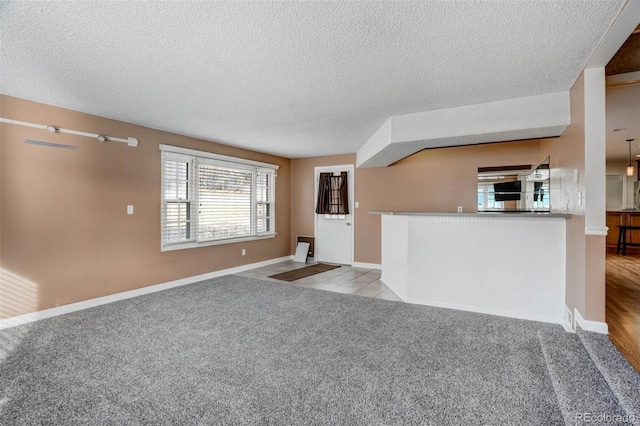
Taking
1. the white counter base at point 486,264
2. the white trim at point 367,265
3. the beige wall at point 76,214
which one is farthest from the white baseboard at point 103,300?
the white counter base at point 486,264

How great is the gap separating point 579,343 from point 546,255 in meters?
1.07

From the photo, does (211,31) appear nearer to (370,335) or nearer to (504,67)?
(504,67)

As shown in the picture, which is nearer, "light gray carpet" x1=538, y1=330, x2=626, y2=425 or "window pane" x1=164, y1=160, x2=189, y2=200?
"light gray carpet" x1=538, y1=330, x2=626, y2=425

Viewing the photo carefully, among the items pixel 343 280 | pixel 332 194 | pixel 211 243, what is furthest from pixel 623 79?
pixel 211 243

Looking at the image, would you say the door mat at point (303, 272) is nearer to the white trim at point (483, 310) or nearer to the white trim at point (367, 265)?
the white trim at point (367, 265)

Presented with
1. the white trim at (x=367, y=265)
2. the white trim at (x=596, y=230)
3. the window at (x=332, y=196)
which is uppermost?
the window at (x=332, y=196)

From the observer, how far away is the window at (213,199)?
15.3 ft

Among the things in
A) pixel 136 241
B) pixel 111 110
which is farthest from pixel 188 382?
pixel 111 110

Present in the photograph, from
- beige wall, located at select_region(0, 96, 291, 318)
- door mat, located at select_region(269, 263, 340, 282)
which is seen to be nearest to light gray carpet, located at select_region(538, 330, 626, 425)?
door mat, located at select_region(269, 263, 340, 282)

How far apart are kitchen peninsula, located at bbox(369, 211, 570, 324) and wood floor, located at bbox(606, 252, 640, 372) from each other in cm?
49

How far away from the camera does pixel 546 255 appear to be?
3.24m

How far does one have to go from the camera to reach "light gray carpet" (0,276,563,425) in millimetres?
1760

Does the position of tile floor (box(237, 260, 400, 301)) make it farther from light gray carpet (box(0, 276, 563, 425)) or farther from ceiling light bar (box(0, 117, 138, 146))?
ceiling light bar (box(0, 117, 138, 146))

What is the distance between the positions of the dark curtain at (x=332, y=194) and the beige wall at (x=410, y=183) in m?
0.27
